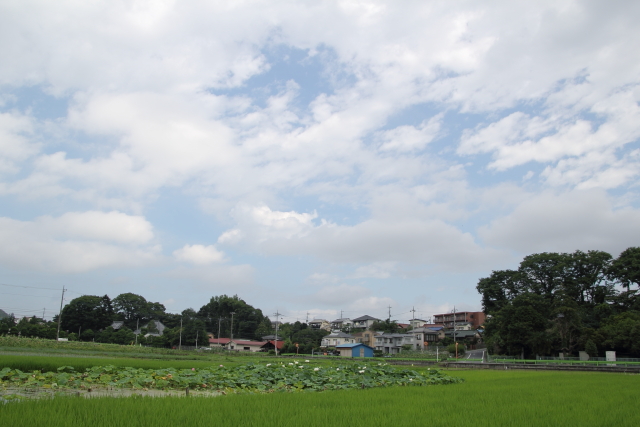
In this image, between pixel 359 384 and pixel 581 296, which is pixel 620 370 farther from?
pixel 581 296

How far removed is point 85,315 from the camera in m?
76.9

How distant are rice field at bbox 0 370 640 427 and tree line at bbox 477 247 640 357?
114 feet

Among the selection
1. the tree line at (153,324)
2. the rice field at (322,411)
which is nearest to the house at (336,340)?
the tree line at (153,324)

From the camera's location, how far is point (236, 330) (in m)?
Answer: 94.5

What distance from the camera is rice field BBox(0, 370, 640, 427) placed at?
5828mm

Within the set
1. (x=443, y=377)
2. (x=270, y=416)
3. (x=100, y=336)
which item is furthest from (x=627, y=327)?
(x=100, y=336)

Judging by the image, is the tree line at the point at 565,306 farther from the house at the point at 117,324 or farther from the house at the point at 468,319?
the house at the point at 117,324

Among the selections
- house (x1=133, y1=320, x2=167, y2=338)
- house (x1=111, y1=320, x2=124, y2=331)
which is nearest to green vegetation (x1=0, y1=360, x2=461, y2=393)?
house (x1=133, y1=320, x2=167, y2=338)

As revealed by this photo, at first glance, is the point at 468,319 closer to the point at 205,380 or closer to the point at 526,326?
the point at 526,326

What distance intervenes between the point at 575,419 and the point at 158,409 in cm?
696

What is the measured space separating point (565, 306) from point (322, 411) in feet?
135

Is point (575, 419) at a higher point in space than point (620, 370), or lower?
higher

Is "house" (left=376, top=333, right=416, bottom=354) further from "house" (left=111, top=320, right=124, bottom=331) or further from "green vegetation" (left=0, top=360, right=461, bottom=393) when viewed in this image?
"green vegetation" (left=0, top=360, right=461, bottom=393)

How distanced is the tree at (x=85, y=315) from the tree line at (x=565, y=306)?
6556 centimetres
